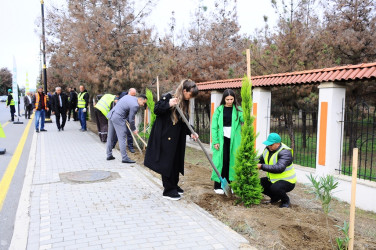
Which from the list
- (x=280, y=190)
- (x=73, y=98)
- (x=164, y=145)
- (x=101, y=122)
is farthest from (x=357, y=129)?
(x=73, y=98)

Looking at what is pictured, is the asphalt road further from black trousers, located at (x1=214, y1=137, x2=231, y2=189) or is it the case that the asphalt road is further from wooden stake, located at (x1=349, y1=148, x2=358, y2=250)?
wooden stake, located at (x1=349, y1=148, x2=358, y2=250)

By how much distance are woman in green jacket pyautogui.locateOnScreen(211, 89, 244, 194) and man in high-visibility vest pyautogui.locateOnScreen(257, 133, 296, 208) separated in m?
0.52

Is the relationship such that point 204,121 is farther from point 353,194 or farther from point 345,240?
point 353,194

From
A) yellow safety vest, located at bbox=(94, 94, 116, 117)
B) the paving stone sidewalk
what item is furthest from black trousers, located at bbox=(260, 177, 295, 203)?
yellow safety vest, located at bbox=(94, 94, 116, 117)

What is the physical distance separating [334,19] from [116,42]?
28.1 ft

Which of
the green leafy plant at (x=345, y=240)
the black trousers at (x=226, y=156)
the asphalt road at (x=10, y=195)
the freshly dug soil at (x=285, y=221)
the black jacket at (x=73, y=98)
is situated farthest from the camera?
the black jacket at (x=73, y=98)

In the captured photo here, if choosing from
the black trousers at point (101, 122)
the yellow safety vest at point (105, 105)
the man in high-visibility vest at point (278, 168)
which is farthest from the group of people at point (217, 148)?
the black trousers at point (101, 122)

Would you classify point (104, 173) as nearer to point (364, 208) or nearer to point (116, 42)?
point (364, 208)

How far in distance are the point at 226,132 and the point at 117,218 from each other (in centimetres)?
221

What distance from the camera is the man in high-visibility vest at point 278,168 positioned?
5051 mm

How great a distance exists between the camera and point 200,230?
160 inches

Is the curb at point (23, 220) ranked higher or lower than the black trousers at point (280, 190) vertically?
lower

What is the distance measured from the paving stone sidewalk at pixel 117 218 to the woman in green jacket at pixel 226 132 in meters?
0.94

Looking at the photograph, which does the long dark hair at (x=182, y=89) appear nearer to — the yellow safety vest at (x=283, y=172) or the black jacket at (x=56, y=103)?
the yellow safety vest at (x=283, y=172)
